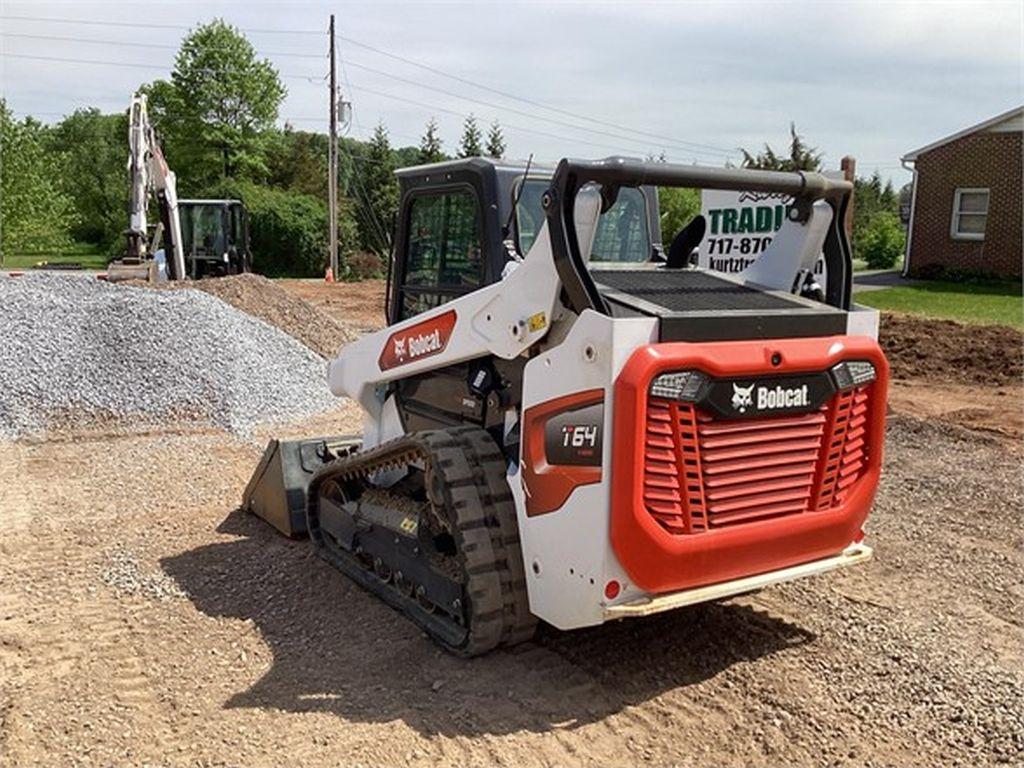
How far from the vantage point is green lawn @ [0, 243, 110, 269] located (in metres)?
39.5

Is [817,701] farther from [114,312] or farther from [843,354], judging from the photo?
[114,312]

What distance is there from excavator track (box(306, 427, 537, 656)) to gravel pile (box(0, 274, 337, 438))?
443 cm

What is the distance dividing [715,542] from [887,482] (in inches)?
173

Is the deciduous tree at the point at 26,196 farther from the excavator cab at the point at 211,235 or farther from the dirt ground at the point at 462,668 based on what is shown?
the dirt ground at the point at 462,668

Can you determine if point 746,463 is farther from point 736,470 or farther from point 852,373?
point 852,373

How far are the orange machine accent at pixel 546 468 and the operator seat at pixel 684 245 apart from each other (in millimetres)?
1408

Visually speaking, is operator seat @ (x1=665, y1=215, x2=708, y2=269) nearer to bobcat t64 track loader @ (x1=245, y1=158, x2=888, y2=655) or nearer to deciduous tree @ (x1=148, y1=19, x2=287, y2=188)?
bobcat t64 track loader @ (x1=245, y1=158, x2=888, y2=655)

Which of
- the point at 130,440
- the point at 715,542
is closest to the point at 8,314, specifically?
the point at 130,440

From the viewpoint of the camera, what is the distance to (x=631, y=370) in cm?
341

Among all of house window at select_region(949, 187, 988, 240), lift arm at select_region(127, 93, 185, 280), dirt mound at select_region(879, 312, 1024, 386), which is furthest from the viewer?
house window at select_region(949, 187, 988, 240)

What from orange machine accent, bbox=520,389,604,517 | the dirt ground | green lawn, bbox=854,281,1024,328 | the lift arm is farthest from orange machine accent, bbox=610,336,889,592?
the lift arm

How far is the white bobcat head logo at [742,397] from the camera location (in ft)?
11.9

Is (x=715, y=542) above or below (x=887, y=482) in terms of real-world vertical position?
above

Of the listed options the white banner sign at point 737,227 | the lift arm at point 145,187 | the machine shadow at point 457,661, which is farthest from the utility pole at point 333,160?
the machine shadow at point 457,661
